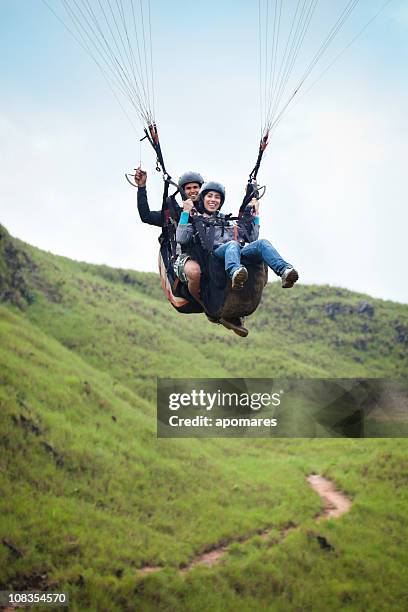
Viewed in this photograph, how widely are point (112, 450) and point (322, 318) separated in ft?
156

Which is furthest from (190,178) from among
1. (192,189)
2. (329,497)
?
(329,497)

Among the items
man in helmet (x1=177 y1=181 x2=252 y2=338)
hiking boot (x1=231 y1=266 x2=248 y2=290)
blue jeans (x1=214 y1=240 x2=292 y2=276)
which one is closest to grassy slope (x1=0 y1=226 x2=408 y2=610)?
man in helmet (x1=177 y1=181 x2=252 y2=338)

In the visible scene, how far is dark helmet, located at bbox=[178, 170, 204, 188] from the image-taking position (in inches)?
319

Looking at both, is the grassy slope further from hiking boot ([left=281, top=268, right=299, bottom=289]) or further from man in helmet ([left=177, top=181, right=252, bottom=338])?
hiking boot ([left=281, top=268, right=299, bottom=289])

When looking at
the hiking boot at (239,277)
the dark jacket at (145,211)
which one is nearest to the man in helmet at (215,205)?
the dark jacket at (145,211)

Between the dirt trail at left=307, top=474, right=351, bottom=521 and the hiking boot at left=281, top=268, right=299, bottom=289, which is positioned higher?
the hiking boot at left=281, top=268, right=299, bottom=289

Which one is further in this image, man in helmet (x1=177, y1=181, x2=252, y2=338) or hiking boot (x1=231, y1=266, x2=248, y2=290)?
man in helmet (x1=177, y1=181, x2=252, y2=338)

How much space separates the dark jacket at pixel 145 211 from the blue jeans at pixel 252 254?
5.50ft

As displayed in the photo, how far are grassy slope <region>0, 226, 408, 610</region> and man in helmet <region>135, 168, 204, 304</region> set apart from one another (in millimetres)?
17350

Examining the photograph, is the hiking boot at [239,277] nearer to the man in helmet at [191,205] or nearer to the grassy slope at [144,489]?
the man in helmet at [191,205]

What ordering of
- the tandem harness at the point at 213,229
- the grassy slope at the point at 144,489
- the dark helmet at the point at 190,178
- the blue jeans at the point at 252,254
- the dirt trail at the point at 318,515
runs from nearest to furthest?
the blue jeans at the point at 252,254
the tandem harness at the point at 213,229
the dark helmet at the point at 190,178
the grassy slope at the point at 144,489
the dirt trail at the point at 318,515

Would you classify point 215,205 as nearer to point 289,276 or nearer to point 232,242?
point 232,242

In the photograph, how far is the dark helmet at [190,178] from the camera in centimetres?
809

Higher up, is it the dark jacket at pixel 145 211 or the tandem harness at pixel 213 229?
the dark jacket at pixel 145 211
